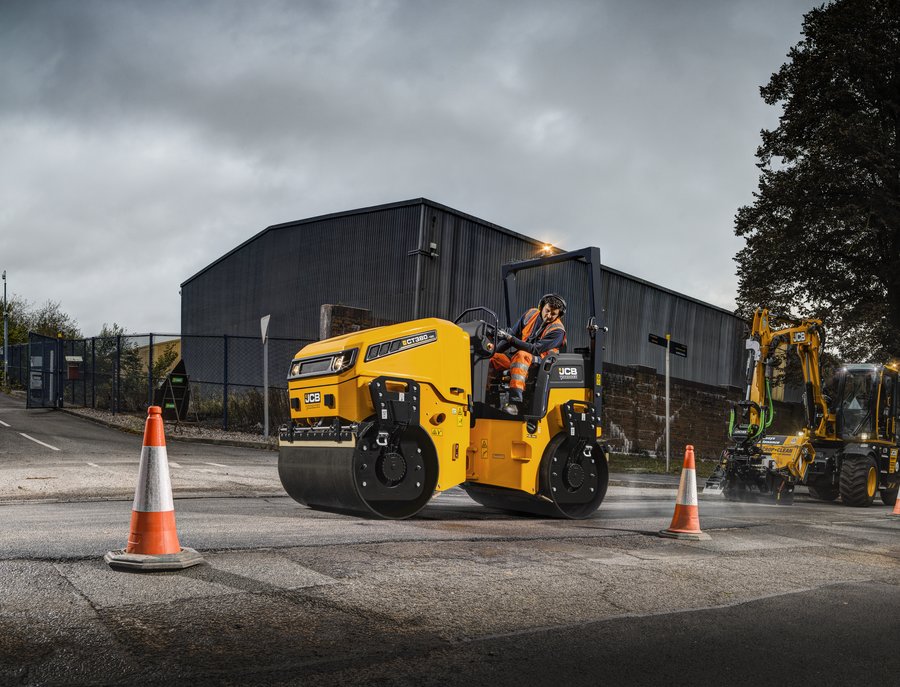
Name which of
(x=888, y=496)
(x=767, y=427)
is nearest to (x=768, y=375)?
(x=767, y=427)

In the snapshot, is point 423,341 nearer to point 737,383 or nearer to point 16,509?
point 16,509

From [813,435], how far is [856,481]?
1.23 metres

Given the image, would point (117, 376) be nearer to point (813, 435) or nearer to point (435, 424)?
point (813, 435)

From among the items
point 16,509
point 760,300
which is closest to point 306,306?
point 760,300

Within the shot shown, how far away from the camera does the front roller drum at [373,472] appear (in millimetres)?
6949

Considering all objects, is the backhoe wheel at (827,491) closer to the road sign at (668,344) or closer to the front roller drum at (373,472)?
the road sign at (668,344)

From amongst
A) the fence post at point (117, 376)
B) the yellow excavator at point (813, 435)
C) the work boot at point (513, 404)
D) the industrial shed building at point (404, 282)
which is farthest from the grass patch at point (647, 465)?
the fence post at point (117, 376)

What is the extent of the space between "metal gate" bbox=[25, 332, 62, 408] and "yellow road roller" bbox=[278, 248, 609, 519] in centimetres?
2142

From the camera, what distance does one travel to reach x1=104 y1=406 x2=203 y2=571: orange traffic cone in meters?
4.69

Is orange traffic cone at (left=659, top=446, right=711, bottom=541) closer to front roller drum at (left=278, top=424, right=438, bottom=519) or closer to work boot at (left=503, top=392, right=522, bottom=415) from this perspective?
work boot at (left=503, top=392, right=522, bottom=415)

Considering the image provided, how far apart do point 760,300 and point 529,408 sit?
22758 millimetres

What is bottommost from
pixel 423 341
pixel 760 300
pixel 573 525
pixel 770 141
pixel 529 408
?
pixel 573 525

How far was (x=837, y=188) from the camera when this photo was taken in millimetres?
25812

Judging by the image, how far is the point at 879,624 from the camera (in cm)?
444
